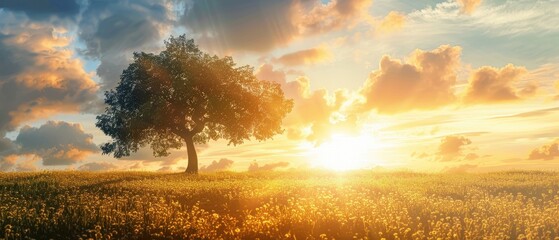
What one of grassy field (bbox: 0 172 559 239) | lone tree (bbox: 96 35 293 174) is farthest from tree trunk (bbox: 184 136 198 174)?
grassy field (bbox: 0 172 559 239)

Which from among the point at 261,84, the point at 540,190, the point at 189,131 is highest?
the point at 261,84

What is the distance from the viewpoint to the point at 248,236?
48.9ft

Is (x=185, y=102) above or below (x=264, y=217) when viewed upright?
above

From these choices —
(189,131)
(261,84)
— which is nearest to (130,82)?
(189,131)

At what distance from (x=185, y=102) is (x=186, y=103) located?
0.16 meters

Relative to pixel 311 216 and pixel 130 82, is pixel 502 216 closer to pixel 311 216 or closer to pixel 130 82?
pixel 311 216

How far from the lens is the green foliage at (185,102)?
4353 cm

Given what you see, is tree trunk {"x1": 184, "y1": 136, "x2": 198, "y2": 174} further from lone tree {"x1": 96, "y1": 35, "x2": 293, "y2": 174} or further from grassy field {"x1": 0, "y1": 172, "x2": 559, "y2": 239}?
grassy field {"x1": 0, "y1": 172, "x2": 559, "y2": 239}

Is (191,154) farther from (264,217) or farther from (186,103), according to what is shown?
(264,217)

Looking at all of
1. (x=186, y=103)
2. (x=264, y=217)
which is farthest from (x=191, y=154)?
(x=264, y=217)

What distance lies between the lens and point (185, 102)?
1750 inches

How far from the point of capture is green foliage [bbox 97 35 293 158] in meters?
43.5

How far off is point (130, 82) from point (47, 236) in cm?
3143

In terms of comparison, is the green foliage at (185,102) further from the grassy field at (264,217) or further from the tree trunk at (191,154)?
the grassy field at (264,217)
